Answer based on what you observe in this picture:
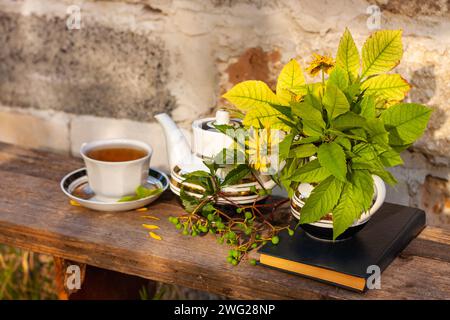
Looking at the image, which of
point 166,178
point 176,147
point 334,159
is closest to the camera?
point 334,159

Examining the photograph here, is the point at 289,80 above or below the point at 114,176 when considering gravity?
above

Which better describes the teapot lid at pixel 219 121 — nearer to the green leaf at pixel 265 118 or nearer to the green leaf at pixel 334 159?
the green leaf at pixel 265 118

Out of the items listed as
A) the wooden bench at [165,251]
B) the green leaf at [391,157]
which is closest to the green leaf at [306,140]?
the green leaf at [391,157]

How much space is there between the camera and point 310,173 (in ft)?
3.10

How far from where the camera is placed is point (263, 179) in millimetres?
1083

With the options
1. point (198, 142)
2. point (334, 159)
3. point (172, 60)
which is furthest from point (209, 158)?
point (172, 60)

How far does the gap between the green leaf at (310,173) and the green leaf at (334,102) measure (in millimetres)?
80

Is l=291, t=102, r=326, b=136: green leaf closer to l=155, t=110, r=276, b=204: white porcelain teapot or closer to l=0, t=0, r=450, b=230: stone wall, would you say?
l=155, t=110, r=276, b=204: white porcelain teapot

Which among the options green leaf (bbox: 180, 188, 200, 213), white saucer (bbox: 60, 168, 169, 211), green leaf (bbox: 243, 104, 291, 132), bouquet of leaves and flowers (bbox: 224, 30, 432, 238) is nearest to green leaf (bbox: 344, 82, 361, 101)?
bouquet of leaves and flowers (bbox: 224, 30, 432, 238)

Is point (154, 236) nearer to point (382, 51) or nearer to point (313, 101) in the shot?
point (313, 101)

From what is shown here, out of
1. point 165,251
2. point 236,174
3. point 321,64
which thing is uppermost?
point 321,64

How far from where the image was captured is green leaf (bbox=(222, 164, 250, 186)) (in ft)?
3.39

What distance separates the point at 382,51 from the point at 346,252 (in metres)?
0.33

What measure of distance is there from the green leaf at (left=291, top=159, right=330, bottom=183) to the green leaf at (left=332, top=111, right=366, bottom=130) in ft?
0.22
